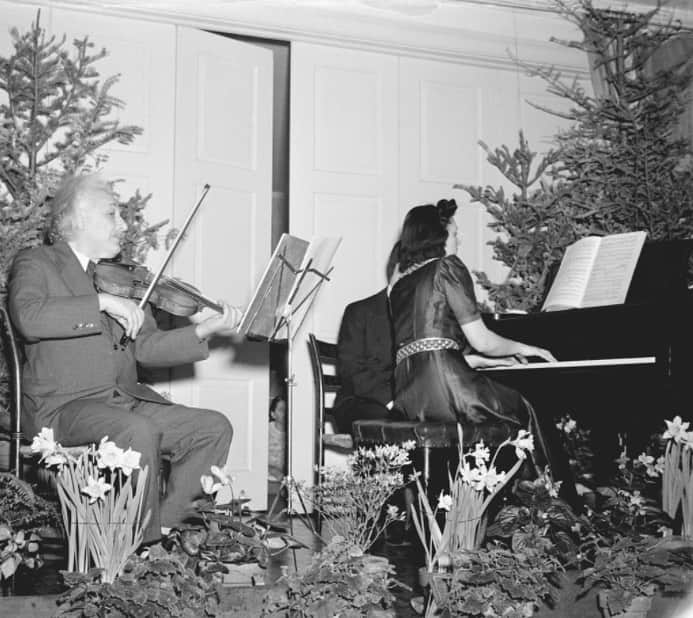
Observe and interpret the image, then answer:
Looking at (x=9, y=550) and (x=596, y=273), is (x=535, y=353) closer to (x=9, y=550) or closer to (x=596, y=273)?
(x=596, y=273)

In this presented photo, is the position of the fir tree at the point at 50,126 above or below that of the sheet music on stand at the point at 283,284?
above

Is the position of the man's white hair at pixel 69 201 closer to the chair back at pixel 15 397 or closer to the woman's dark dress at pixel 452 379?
the chair back at pixel 15 397

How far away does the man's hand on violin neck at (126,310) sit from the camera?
3.21m

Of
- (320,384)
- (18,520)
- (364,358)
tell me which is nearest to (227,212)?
(364,358)

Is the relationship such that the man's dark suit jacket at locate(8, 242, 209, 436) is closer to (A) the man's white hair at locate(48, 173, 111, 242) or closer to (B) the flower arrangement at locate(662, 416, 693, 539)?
(A) the man's white hair at locate(48, 173, 111, 242)

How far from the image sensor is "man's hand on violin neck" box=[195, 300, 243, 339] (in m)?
3.50

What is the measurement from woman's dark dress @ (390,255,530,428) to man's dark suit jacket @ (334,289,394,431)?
0.76 metres

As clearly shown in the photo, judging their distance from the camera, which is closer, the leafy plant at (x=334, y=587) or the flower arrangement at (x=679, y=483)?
the leafy plant at (x=334, y=587)

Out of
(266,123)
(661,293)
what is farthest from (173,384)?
(661,293)

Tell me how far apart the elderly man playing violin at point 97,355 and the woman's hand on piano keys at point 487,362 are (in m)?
1.13

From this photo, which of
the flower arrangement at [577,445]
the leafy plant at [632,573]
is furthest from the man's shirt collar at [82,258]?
the flower arrangement at [577,445]

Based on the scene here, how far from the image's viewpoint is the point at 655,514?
3.01 metres

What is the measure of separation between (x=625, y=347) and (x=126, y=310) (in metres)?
1.84

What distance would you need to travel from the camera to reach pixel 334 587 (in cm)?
232
